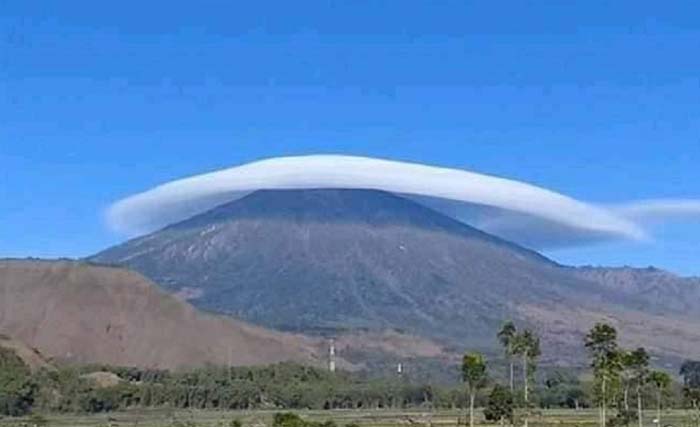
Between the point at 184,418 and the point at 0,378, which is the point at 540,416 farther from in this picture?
the point at 0,378

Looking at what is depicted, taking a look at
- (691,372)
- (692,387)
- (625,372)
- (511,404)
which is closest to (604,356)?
(625,372)

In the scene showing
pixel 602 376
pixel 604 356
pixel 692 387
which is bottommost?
pixel 602 376

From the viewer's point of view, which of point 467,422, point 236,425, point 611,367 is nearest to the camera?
point 611,367

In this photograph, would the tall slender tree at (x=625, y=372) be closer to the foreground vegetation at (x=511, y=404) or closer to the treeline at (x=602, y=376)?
the treeline at (x=602, y=376)

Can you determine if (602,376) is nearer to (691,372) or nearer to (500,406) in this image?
(500,406)

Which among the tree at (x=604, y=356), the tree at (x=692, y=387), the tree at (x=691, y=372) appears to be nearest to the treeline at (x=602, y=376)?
the tree at (x=604, y=356)

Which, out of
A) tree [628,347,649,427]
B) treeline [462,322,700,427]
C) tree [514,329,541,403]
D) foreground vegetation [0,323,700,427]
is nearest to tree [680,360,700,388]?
foreground vegetation [0,323,700,427]

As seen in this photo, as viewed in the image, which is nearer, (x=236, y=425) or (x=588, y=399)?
(x=236, y=425)

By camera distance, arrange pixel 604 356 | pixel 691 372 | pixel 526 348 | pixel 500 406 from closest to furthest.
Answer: pixel 604 356 → pixel 500 406 → pixel 526 348 → pixel 691 372

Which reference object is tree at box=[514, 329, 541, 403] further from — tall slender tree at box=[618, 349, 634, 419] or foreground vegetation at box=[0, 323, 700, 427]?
tall slender tree at box=[618, 349, 634, 419]

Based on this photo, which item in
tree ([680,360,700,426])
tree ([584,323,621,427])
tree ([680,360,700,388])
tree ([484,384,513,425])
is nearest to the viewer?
tree ([584,323,621,427])

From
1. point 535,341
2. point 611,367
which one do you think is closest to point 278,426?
point 611,367
